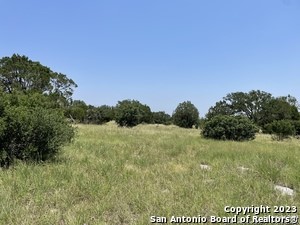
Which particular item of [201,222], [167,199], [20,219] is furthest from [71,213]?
[201,222]

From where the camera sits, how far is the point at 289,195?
17.2 feet

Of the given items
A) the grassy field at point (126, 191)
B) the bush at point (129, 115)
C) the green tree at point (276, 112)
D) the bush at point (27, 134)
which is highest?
the green tree at point (276, 112)

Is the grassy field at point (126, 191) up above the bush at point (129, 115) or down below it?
below

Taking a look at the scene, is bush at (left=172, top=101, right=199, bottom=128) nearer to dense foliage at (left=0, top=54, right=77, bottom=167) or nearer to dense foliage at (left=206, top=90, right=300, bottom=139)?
dense foliage at (left=206, top=90, right=300, bottom=139)

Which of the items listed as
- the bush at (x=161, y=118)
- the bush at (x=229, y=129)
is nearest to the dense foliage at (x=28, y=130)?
the bush at (x=229, y=129)

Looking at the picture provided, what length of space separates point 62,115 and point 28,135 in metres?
1.72

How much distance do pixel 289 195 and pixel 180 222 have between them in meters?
2.32

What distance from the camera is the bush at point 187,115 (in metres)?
48.9

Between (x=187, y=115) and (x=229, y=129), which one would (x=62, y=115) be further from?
(x=187, y=115)

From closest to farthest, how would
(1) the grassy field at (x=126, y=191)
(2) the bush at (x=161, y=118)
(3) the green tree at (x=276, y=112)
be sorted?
(1) the grassy field at (x=126, y=191)
(3) the green tree at (x=276, y=112)
(2) the bush at (x=161, y=118)

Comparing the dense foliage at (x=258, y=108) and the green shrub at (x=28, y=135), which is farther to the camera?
the dense foliage at (x=258, y=108)

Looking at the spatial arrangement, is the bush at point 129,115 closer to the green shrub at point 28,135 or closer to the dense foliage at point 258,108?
the dense foliage at point 258,108

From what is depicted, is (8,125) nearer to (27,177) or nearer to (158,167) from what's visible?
(27,177)

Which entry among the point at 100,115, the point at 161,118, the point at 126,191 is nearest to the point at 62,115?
the point at 126,191
